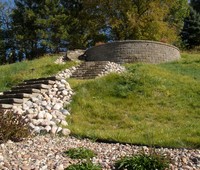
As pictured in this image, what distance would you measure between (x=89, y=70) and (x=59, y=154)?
32.8 ft

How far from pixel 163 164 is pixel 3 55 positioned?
2797 centimetres

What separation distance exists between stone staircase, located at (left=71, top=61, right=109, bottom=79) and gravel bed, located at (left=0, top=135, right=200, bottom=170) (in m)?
7.78

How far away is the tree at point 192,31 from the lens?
30.2 metres

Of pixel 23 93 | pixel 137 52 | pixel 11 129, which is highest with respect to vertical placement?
pixel 137 52

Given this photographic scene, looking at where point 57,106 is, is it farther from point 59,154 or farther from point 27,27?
point 27,27

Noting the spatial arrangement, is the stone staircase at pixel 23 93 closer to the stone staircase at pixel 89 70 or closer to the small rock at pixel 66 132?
the small rock at pixel 66 132

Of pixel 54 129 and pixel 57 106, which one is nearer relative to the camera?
pixel 54 129

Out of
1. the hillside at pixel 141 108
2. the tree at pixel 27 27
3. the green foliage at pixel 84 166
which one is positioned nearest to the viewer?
the green foliage at pixel 84 166

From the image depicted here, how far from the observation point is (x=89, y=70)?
52.0 ft

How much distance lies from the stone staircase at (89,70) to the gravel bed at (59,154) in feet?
25.5

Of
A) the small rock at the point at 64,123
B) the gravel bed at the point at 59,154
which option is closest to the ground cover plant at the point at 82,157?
the gravel bed at the point at 59,154

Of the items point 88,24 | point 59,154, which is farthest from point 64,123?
point 88,24

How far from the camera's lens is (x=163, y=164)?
531 centimetres

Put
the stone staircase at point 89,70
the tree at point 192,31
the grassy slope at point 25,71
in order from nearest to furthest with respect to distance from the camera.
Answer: the stone staircase at point 89,70
the grassy slope at point 25,71
the tree at point 192,31
